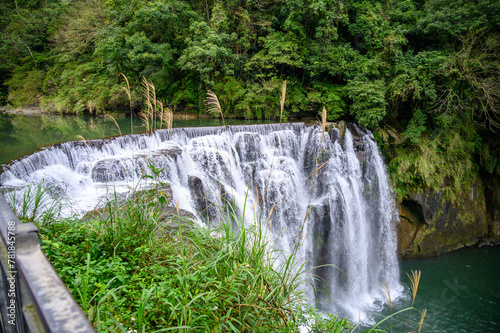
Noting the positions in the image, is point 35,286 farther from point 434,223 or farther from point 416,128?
point 434,223

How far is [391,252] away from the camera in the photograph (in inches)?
338

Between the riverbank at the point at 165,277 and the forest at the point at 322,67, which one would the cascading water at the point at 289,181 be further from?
the riverbank at the point at 165,277

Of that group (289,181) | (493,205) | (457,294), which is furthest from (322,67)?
(457,294)

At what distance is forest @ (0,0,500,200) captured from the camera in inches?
353

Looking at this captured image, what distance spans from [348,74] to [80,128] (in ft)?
36.9

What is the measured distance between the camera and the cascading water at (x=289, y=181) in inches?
237

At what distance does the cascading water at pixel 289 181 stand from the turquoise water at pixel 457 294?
0.79 meters

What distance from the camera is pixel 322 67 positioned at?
1137 centimetres

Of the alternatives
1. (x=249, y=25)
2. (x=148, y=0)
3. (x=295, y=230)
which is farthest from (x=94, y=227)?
(x=148, y=0)

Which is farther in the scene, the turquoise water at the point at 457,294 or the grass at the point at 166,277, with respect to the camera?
the turquoise water at the point at 457,294

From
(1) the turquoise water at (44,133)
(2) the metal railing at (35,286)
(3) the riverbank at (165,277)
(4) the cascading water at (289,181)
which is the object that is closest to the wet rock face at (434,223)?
(4) the cascading water at (289,181)

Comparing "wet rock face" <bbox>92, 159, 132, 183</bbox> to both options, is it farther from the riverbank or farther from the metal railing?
the metal railing

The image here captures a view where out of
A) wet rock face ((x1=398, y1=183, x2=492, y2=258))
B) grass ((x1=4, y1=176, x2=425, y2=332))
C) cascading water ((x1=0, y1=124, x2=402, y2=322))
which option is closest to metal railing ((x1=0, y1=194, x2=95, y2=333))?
grass ((x1=4, y1=176, x2=425, y2=332))

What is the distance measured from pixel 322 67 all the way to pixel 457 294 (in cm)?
916
